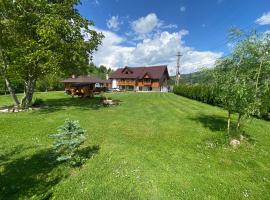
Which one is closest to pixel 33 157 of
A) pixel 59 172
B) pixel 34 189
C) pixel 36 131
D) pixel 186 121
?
pixel 59 172

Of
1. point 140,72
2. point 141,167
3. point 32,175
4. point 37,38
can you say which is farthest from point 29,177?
point 140,72

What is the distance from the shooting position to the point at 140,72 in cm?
7812

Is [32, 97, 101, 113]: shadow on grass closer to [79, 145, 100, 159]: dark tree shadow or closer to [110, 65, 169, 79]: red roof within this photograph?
[79, 145, 100, 159]: dark tree shadow

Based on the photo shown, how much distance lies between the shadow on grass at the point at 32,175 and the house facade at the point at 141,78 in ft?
216

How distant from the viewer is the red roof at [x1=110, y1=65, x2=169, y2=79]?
74.8 m

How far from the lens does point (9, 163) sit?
8.92m

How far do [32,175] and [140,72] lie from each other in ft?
234

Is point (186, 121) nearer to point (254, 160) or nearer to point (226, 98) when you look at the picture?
point (226, 98)

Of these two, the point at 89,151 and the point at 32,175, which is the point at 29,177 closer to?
the point at 32,175

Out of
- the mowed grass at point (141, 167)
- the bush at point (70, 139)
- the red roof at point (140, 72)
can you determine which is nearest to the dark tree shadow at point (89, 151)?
the mowed grass at point (141, 167)

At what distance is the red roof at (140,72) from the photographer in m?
74.8

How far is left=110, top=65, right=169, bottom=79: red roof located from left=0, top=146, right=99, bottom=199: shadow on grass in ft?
216

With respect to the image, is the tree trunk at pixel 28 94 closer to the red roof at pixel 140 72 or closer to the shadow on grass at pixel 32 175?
the shadow on grass at pixel 32 175

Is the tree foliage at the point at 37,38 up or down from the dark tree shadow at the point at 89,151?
up
